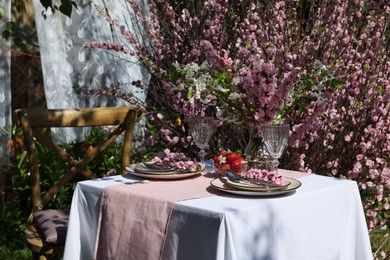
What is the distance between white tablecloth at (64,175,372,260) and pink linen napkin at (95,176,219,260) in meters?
0.05

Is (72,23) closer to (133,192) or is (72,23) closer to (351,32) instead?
(351,32)

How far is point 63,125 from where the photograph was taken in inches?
128

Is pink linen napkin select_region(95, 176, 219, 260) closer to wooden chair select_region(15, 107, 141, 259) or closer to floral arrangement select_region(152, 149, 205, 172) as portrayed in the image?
floral arrangement select_region(152, 149, 205, 172)

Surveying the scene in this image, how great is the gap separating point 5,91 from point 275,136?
2.61m

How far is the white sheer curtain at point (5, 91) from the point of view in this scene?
4.37 metres

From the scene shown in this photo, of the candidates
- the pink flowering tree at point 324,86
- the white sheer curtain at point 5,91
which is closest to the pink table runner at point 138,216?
the pink flowering tree at point 324,86

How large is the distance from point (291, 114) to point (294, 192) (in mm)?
1039

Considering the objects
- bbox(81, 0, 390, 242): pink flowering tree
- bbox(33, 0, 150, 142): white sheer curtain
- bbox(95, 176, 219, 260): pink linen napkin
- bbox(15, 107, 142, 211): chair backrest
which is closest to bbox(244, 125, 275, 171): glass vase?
bbox(95, 176, 219, 260): pink linen napkin

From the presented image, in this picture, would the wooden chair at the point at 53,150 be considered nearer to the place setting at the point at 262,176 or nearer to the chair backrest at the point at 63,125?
the chair backrest at the point at 63,125

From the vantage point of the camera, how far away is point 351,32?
12.7 ft

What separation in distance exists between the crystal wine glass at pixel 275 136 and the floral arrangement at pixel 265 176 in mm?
97

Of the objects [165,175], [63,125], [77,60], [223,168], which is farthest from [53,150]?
[77,60]

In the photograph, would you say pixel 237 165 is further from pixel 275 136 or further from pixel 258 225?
pixel 258 225

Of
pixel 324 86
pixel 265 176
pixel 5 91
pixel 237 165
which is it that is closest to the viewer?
pixel 265 176
